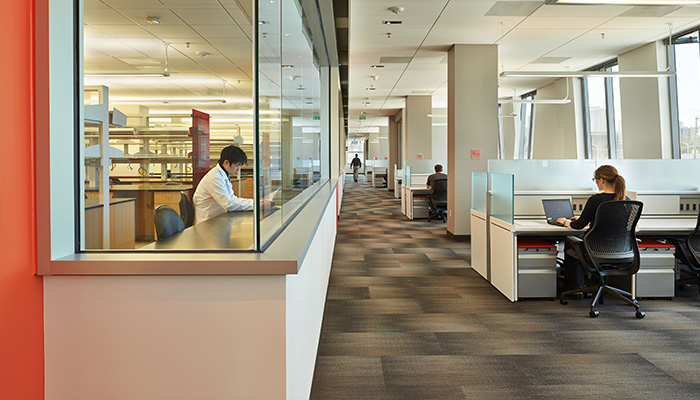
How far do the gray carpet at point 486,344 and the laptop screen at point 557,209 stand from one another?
0.86 meters

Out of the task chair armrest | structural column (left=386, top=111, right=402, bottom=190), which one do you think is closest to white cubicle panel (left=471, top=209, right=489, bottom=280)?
the task chair armrest

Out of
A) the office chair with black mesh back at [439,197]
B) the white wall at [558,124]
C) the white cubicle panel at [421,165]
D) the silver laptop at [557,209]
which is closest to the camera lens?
the silver laptop at [557,209]

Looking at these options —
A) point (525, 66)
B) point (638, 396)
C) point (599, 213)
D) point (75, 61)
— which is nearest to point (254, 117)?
point (75, 61)

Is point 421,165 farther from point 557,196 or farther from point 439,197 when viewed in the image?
point 557,196

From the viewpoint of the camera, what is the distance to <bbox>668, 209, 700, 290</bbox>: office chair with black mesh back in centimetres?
458

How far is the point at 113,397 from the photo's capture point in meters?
1.73

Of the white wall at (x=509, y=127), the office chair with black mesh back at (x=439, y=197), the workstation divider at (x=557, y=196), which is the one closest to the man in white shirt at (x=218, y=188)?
the workstation divider at (x=557, y=196)

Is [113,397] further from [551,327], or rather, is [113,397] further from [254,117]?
[551,327]

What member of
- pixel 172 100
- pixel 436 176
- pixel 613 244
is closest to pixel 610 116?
pixel 436 176

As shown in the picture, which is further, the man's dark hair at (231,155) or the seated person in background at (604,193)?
the seated person in background at (604,193)

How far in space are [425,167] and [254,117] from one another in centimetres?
1105

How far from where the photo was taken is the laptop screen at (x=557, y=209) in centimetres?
500

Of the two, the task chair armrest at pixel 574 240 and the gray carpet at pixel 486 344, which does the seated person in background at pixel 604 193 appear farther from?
the gray carpet at pixel 486 344

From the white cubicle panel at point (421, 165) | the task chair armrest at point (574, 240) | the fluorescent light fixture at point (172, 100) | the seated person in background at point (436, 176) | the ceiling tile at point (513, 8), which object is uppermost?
the fluorescent light fixture at point (172, 100)
